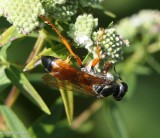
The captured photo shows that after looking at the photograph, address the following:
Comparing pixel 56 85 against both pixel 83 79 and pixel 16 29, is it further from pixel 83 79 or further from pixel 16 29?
pixel 16 29

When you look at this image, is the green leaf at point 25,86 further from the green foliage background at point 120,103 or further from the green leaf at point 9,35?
the green foliage background at point 120,103

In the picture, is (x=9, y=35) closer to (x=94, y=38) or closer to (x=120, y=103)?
(x=94, y=38)

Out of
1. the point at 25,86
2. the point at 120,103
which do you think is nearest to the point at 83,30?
the point at 25,86

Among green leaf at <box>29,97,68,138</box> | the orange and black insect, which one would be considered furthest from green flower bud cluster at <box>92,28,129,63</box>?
green leaf at <box>29,97,68,138</box>

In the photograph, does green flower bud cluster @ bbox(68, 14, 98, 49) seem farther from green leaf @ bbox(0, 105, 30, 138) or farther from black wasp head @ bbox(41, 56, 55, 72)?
green leaf @ bbox(0, 105, 30, 138)

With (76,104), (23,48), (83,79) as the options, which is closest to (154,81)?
(76,104)

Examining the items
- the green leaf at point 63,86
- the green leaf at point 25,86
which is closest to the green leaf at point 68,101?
the green leaf at point 63,86
